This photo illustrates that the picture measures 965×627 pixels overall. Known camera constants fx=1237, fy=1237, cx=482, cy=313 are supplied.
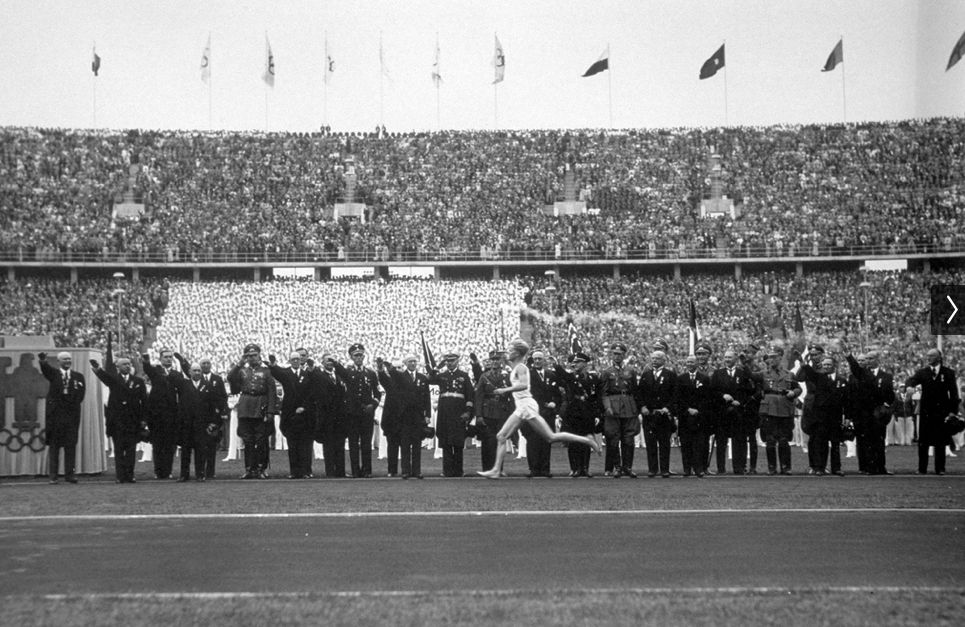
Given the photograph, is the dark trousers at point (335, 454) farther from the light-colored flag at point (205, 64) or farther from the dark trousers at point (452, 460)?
the light-colored flag at point (205, 64)

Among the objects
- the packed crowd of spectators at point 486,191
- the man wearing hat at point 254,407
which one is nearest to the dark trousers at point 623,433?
the man wearing hat at point 254,407

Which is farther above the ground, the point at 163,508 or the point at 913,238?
the point at 913,238

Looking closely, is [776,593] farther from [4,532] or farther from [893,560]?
[4,532]

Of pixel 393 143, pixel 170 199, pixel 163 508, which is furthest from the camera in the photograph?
pixel 393 143

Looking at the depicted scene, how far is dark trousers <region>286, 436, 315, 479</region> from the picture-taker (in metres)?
17.8

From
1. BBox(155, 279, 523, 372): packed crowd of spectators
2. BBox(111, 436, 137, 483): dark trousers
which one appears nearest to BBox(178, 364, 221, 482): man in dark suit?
BBox(111, 436, 137, 483): dark trousers

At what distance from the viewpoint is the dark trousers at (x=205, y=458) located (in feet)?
57.6

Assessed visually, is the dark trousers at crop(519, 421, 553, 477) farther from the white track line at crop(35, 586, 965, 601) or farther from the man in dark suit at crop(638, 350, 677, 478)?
the white track line at crop(35, 586, 965, 601)

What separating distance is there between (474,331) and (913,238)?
74.2 feet

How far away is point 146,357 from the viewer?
17.1 m

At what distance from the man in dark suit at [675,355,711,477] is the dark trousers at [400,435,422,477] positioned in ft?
12.2

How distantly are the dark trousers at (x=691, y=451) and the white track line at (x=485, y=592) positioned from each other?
9.86 metres

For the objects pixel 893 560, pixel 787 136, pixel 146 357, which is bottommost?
pixel 893 560

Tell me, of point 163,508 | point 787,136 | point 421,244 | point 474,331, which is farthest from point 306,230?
point 163,508
